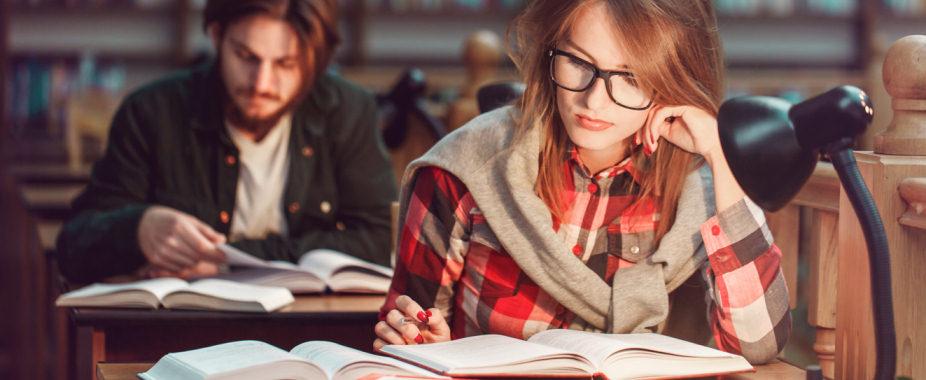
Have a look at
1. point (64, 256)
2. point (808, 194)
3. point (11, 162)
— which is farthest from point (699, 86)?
point (11, 162)

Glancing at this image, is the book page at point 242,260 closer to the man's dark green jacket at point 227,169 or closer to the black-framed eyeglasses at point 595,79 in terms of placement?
the man's dark green jacket at point 227,169

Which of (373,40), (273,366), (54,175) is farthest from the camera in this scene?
(373,40)

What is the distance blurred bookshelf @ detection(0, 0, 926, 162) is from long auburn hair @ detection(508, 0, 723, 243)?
13.6ft

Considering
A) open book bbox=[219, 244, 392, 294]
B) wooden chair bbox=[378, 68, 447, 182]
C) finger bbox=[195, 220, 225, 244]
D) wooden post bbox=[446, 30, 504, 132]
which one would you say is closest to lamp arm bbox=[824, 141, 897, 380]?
open book bbox=[219, 244, 392, 294]

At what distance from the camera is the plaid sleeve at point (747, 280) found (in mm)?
1392

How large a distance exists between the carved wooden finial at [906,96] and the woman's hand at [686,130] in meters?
0.18

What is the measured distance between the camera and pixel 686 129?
4.55 feet

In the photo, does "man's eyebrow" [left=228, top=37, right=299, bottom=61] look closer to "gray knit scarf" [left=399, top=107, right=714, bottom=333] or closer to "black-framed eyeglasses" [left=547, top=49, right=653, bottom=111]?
"gray knit scarf" [left=399, top=107, right=714, bottom=333]

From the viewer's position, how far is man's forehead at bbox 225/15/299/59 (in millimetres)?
2217

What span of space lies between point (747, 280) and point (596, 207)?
0.21 m

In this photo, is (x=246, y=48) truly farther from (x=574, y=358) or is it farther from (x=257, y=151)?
(x=574, y=358)

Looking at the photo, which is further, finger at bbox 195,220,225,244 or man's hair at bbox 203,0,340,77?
man's hair at bbox 203,0,340,77

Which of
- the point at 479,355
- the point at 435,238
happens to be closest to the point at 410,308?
the point at 435,238

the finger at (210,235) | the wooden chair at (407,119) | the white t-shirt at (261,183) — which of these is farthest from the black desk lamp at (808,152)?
the wooden chair at (407,119)
